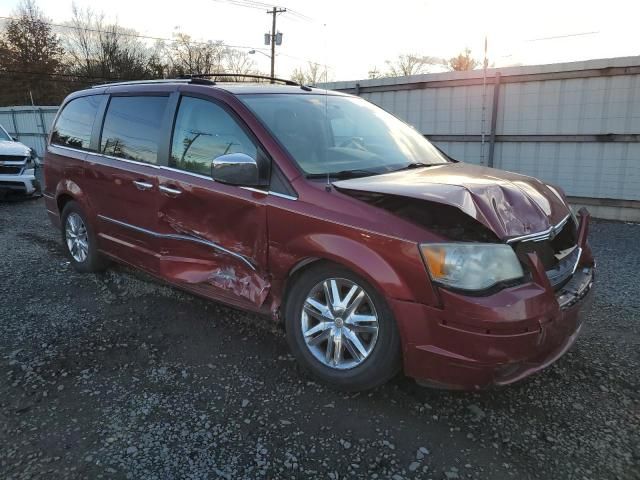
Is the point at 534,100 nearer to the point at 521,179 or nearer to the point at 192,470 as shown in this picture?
the point at 521,179

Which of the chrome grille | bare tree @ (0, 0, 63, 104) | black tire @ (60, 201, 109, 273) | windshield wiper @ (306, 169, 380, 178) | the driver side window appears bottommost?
black tire @ (60, 201, 109, 273)

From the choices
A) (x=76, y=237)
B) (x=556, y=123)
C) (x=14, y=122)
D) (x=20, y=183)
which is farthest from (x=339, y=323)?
(x=14, y=122)

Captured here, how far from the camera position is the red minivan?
8.25 feet

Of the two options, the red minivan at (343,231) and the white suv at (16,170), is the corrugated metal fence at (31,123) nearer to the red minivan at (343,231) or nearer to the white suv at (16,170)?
the white suv at (16,170)

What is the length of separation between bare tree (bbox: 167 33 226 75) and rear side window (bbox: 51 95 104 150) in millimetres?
35332

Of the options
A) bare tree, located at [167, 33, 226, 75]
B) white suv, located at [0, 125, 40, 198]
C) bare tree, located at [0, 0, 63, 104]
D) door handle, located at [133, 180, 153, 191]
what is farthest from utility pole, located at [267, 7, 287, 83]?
door handle, located at [133, 180, 153, 191]

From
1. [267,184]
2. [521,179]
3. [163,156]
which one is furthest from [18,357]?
[521,179]

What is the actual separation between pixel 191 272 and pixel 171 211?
1.60ft

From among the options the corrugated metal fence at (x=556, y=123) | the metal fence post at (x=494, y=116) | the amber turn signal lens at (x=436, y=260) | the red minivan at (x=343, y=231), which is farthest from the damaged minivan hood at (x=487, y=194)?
the metal fence post at (x=494, y=116)

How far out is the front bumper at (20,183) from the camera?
1001cm

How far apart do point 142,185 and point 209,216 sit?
0.87 m

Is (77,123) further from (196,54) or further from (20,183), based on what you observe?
(196,54)

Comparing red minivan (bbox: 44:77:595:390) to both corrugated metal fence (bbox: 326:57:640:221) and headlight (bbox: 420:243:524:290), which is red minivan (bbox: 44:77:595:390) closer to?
headlight (bbox: 420:243:524:290)

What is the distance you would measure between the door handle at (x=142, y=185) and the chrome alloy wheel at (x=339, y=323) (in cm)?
173
